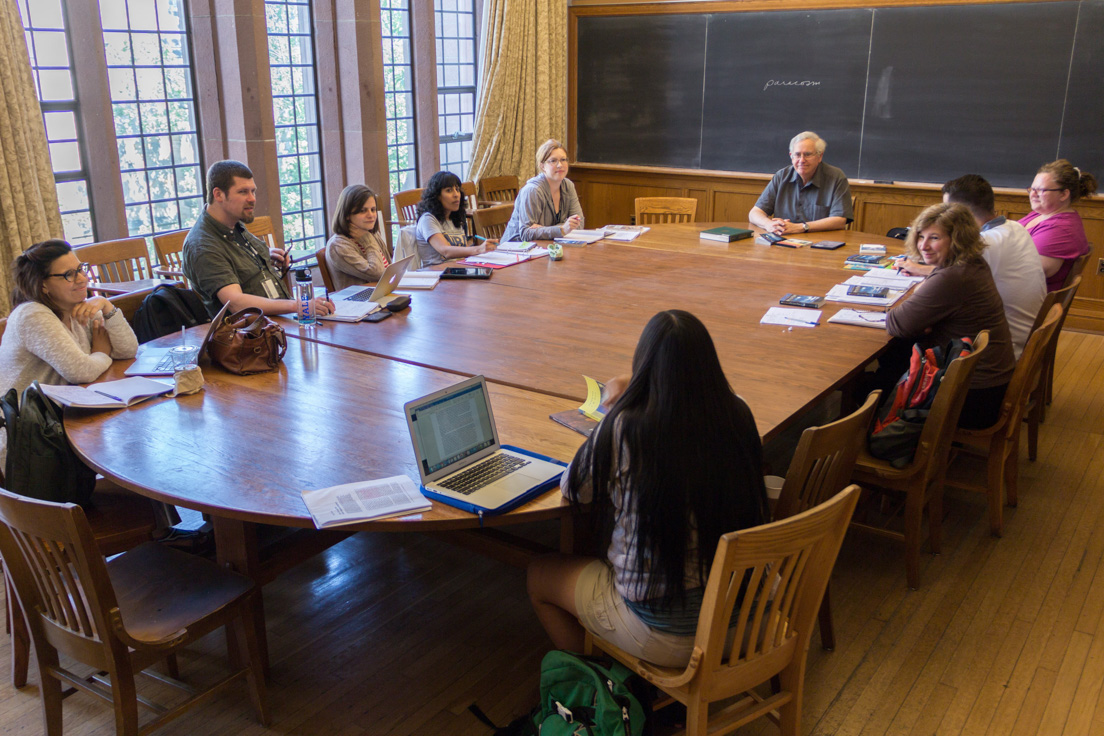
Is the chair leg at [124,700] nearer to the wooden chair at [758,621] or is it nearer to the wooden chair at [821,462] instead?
the wooden chair at [758,621]

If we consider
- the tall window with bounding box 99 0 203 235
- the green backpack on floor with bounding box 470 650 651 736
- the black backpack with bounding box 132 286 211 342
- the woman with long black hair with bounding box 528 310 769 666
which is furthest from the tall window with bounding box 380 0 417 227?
the green backpack on floor with bounding box 470 650 651 736

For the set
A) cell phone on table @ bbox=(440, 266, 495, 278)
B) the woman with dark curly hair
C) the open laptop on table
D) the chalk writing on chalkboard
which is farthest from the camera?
the chalk writing on chalkboard

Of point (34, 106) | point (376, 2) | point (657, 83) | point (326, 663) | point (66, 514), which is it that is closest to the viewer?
point (66, 514)

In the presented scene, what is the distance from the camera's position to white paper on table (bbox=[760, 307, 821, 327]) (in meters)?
3.39

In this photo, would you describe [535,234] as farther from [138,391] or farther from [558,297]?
[138,391]

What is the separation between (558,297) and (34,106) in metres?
2.80

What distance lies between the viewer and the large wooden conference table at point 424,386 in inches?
81.6

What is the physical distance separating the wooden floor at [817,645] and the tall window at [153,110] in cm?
311

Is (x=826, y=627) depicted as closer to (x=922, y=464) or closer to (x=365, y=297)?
(x=922, y=464)

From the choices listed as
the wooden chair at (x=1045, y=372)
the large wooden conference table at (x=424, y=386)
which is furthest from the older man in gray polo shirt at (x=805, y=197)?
the wooden chair at (x=1045, y=372)

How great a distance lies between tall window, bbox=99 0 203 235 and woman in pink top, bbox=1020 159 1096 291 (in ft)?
14.6


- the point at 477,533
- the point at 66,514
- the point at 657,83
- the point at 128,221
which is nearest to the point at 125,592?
the point at 66,514

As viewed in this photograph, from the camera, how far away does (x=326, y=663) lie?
2.47m

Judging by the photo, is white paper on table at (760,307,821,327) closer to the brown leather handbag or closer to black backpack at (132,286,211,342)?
the brown leather handbag
